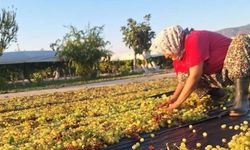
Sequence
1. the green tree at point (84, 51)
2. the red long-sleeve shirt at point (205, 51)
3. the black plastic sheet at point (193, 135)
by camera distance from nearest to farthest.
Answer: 1. the black plastic sheet at point (193, 135)
2. the red long-sleeve shirt at point (205, 51)
3. the green tree at point (84, 51)

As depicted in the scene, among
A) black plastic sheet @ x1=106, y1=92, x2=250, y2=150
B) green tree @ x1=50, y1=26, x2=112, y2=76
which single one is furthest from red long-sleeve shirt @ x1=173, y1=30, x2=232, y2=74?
green tree @ x1=50, y1=26, x2=112, y2=76

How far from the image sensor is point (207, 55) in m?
6.22

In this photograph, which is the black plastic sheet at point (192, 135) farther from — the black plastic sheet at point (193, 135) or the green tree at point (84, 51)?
the green tree at point (84, 51)

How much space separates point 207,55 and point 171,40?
516mm

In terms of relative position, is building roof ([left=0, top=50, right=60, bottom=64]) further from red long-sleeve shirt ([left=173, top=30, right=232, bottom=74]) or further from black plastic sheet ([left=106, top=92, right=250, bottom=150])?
black plastic sheet ([left=106, top=92, right=250, bottom=150])

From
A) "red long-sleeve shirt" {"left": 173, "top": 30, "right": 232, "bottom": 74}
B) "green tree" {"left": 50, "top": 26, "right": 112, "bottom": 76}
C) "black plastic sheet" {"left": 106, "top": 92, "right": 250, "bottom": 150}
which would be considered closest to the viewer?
"black plastic sheet" {"left": 106, "top": 92, "right": 250, "bottom": 150}

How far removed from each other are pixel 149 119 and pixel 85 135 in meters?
1.12

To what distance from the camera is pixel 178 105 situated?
21.2 feet

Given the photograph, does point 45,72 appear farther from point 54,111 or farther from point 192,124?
point 192,124

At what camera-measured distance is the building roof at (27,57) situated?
169 ft

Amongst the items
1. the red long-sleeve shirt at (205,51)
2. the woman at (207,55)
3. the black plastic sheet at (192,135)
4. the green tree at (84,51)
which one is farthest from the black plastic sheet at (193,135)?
the green tree at (84,51)

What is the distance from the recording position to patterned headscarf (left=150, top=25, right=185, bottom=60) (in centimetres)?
619

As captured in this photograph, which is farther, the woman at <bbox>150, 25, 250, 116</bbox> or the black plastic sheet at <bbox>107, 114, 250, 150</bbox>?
the woman at <bbox>150, 25, 250, 116</bbox>

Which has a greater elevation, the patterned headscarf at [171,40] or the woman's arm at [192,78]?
Answer: the patterned headscarf at [171,40]
